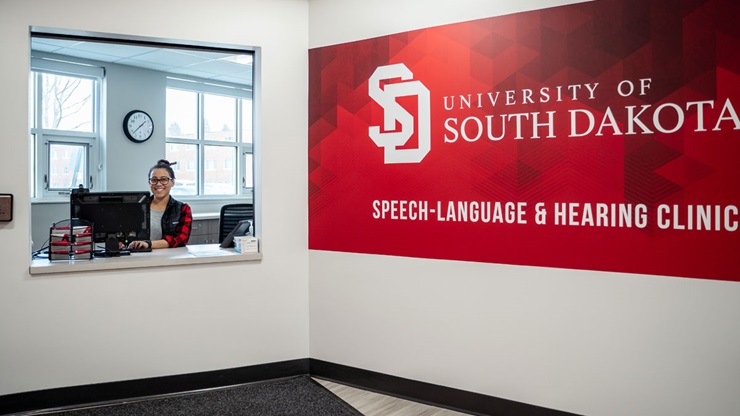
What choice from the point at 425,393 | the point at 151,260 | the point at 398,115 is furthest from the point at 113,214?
the point at 425,393

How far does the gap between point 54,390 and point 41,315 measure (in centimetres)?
44

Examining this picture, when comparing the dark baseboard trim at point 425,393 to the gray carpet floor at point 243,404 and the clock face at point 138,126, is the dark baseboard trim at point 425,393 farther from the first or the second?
the clock face at point 138,126

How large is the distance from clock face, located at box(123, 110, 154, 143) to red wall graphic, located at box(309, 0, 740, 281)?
14.1 ft

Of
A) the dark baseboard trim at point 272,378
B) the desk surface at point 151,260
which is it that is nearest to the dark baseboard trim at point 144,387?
the dark baseboard trim at point 272,378

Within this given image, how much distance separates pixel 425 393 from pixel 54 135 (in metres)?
5.69

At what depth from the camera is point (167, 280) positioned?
3.36 meters

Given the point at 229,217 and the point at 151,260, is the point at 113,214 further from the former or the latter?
Result: the point at 229,217

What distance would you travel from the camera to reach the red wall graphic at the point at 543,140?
2.44 m

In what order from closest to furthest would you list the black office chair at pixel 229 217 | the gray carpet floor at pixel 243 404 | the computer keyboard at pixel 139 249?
the gray carpet floor at pixel 243 404
the computer keyboard at pixel 139 249
the black office chair at pixel 229 217

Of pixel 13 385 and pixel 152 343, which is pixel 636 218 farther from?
pixel 13 385

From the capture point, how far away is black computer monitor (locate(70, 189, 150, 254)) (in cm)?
351

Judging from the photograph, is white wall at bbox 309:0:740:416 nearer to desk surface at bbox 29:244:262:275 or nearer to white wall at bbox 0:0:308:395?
white wall at bbox 0:0:308:395

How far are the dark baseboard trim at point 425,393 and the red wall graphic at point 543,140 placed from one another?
2.60 feet

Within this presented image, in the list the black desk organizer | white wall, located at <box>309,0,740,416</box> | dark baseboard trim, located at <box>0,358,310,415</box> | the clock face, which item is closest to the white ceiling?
the clock face
